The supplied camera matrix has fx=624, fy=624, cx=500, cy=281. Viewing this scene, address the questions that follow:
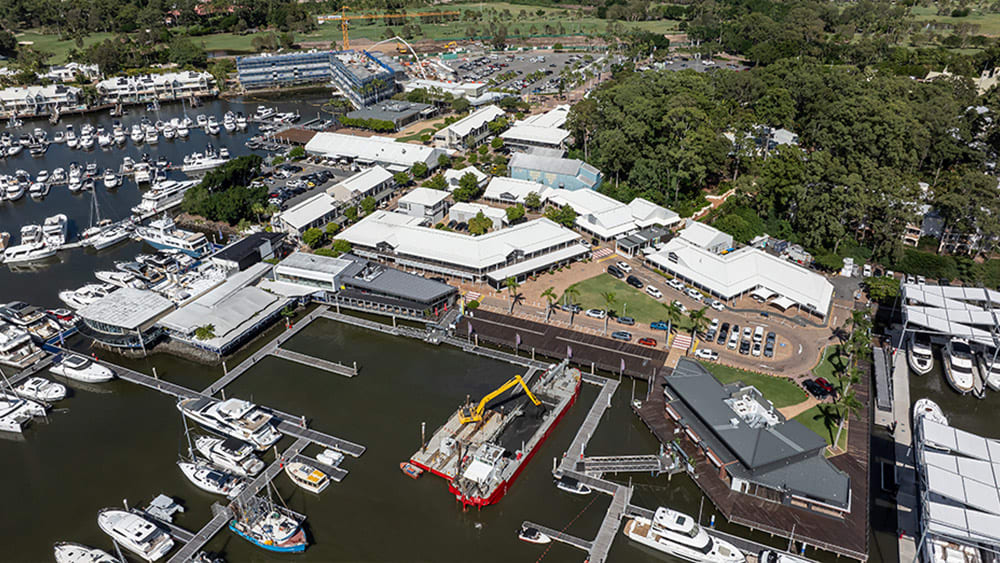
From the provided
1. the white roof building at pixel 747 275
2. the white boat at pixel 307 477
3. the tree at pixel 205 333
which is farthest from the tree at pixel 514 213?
the white boat at pixel 307 477

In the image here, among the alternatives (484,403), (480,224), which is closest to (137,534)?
(484,403)

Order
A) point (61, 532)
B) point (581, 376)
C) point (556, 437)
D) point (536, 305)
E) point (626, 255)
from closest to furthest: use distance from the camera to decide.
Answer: point (61, 532) < point (556, 437) < point (581, 376) < point (536, 305) < point (626, 255)

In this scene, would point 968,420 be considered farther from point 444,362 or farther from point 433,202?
point 433,202

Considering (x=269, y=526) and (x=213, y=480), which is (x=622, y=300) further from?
(x=213, y=480)

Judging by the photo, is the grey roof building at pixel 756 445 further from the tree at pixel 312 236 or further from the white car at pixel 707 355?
the tree at pixel 312 236

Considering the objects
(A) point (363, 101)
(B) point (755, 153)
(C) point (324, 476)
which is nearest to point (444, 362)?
(C) point (324, 476)

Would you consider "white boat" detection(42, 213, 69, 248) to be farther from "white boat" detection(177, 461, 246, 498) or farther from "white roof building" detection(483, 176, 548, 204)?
"white roof building" detection(483, 176, 548, 204)
